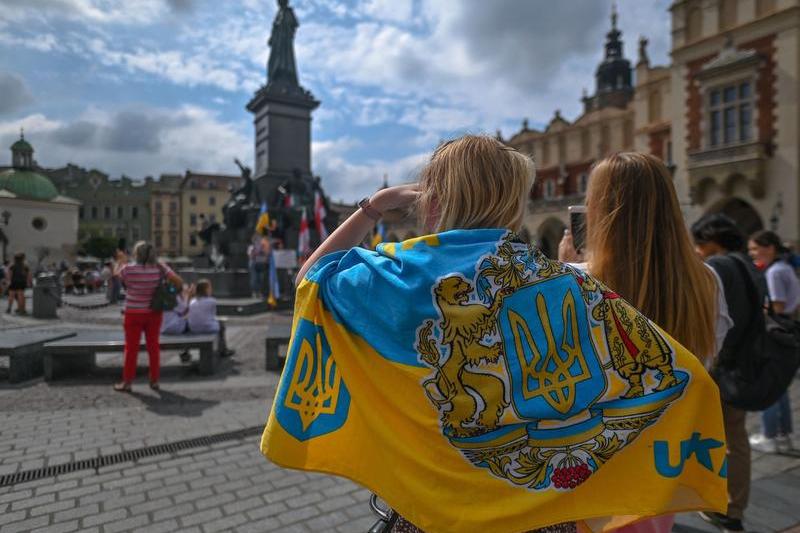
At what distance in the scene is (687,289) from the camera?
1.94 metres

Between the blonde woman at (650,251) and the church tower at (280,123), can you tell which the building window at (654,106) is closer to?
the church tower at (280,123)

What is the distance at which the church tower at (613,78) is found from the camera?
182 ft

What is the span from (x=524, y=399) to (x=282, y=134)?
22214mm

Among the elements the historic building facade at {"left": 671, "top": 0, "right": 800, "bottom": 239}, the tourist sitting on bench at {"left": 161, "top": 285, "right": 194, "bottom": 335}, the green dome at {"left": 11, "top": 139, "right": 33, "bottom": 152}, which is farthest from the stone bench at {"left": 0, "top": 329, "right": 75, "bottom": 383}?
the green dome at {"left": 11, "top": 139, "right": 33, "bottom": 152}

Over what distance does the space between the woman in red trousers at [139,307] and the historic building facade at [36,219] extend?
176ft

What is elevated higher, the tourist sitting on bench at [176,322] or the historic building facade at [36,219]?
the historic building facade at [36,219]

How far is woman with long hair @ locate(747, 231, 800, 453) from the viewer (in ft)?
15.4

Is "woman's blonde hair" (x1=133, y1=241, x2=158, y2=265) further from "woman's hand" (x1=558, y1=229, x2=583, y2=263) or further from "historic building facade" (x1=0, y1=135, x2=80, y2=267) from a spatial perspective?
"historic building facade" (x1=0, y1=135, x2=80, y2=267)

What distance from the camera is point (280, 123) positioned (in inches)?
864


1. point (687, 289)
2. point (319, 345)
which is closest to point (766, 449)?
point (687, 289)

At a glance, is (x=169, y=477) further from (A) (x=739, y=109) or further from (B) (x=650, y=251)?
(A) (x=739, y=109)

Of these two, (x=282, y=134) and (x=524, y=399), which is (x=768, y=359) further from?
(x=282, y=134)

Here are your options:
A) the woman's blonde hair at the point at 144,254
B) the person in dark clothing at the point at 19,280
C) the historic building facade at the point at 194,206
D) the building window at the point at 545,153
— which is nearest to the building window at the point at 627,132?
the building window at the point at 545,153

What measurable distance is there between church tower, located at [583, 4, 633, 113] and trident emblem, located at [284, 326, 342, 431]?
2394 inches
